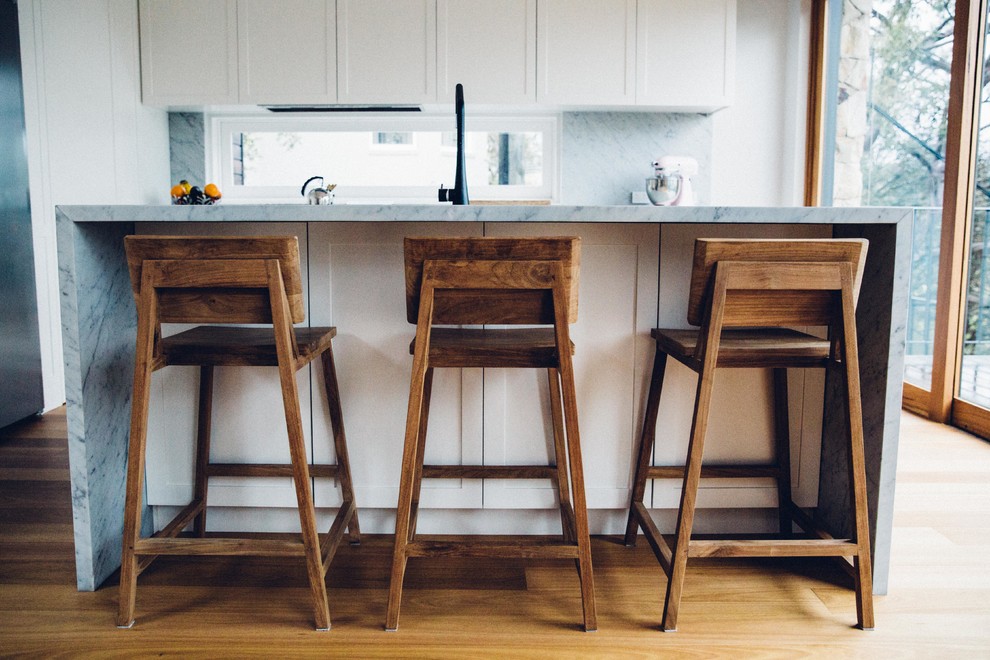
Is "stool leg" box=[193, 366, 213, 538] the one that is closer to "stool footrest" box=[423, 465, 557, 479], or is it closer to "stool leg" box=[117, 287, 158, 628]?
"stool leg" box=[117, 287, 158, 628]

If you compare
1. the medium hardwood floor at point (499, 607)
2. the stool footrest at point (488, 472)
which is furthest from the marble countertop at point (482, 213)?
the medium hardwood floor at point (499, 607)

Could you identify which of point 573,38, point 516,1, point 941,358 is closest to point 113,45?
point 516,1

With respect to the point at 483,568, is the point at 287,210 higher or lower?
higher

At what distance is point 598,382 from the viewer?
1812 mm

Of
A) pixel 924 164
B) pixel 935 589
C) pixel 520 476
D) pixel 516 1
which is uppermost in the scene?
pixel 516 1

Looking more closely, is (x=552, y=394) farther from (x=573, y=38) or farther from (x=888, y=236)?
(x=573, y=38)

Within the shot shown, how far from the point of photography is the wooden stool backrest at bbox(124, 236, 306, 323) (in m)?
1.37

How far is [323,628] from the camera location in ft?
4.81

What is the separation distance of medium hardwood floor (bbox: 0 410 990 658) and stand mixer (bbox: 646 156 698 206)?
1.02 m

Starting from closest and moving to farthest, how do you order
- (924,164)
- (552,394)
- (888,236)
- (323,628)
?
(323,628) < (888,236) < (552,394) < (924,164)

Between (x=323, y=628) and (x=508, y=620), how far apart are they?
41cm

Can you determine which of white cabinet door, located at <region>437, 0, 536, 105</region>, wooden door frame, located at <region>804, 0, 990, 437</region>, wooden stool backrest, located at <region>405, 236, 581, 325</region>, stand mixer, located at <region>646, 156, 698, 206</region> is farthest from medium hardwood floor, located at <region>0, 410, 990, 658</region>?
white cabinet door, located at <region>437, 0, 536, 105</region>

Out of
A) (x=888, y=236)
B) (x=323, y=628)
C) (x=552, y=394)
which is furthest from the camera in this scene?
(x=552, y=394)

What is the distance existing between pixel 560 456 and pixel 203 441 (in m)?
0.96
